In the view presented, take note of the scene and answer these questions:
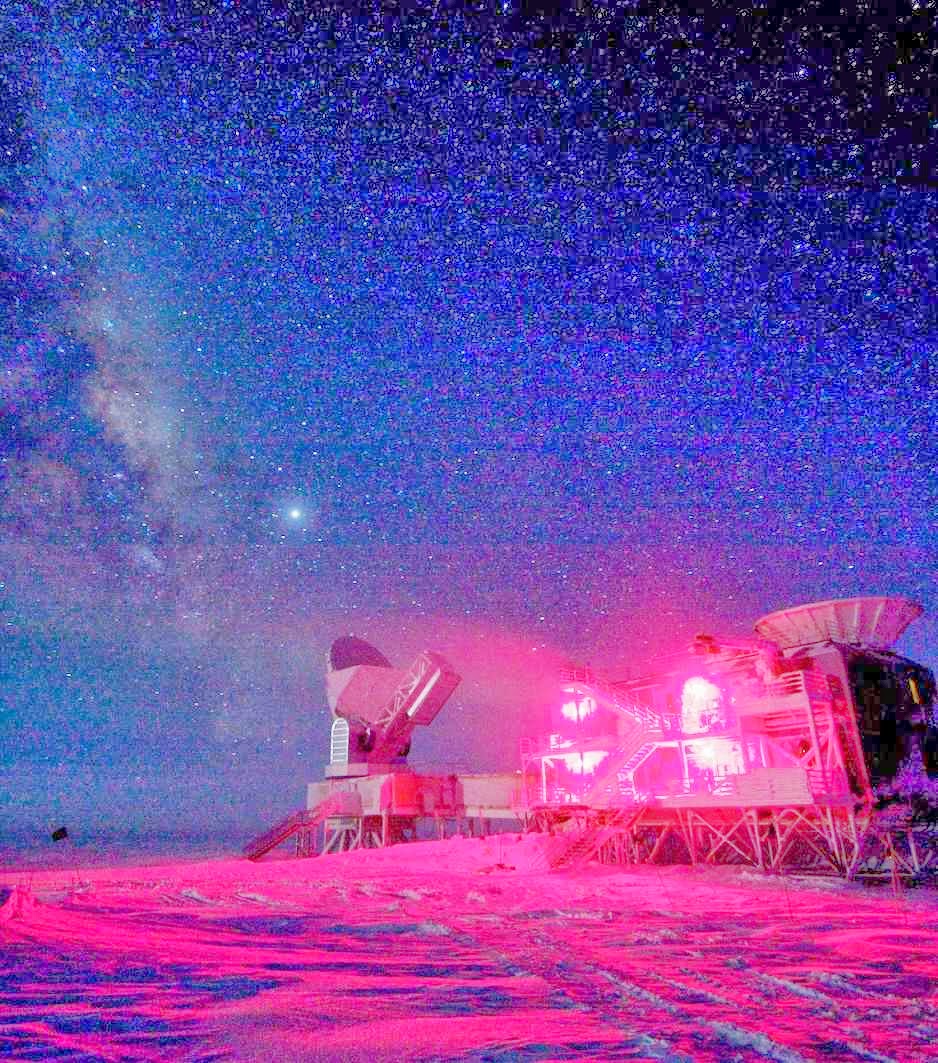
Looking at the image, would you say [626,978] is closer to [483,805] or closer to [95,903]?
[95,903]

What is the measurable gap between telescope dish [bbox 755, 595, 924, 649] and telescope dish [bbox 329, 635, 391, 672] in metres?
26.3

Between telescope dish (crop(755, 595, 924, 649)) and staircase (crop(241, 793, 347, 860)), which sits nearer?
telescope dish (crop(755, 595, 924, 649))

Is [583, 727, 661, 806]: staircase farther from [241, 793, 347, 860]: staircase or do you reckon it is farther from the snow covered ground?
[241, 793, 347, 860]: staircase

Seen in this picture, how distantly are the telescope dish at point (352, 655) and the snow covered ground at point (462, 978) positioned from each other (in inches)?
1139

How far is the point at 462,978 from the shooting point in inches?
337

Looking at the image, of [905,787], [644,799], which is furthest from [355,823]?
[905,787]

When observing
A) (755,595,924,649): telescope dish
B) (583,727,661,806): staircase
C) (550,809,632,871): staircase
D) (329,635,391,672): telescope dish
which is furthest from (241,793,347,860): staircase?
(755,595,924,649): telescope dish

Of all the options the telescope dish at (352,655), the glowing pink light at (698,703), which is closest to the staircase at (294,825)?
the telescope dish at (352,655)

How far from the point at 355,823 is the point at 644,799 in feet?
76.4

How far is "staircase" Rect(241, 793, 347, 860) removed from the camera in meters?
43.1

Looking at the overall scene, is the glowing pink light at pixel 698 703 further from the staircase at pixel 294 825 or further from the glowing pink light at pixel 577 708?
the staircase at pixel 294 825

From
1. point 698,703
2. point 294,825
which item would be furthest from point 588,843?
point 294,825

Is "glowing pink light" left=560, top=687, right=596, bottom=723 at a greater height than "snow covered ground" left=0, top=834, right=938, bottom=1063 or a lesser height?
greater

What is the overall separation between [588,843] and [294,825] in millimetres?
23515
